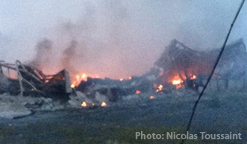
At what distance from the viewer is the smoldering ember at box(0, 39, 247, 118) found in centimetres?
1842

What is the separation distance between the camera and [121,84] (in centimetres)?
2278

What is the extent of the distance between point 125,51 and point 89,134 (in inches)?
880

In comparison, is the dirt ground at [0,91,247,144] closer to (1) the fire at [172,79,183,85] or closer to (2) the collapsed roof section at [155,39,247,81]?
(1) the fire at [172,79,183,85]

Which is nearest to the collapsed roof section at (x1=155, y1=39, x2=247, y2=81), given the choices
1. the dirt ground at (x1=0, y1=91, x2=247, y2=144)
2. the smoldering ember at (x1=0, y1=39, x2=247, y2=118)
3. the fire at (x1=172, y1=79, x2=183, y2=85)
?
the smoldering ember at (x1=0, y1=39, x2=247, y2=118)

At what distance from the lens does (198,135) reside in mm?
9883

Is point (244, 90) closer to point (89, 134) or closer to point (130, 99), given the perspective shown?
point (130, 99)

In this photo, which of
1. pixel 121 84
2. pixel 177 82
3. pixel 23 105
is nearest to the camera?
pixel 23 105

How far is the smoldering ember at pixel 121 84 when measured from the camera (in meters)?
18.4

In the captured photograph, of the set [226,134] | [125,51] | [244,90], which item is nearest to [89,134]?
[226,134]

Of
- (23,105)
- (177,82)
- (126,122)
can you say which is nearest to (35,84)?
(23,105)

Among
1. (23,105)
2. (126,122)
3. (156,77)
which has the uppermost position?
(156,77)
